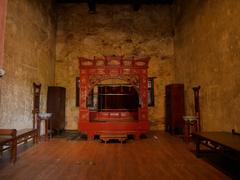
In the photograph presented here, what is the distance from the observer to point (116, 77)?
20.8ft

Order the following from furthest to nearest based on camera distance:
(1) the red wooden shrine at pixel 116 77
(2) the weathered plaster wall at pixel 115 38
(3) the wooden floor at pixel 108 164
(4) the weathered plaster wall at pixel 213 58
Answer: (2) the weathered plaster wall at pixel 115 38, (1) the red wooden shrine at pixel 116 77, (4) the weathered plaster wall at pixel 213 58, (3) the wooden floor at pixel 108 164

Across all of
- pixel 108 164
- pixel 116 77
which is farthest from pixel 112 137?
pixel 108 164

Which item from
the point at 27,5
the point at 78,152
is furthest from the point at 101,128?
the point at 27,5

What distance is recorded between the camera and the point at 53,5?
811 centimetres

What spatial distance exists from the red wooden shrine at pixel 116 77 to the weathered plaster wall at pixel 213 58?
157 centimetres

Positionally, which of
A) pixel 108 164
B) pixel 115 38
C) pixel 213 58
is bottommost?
pixel 108 164

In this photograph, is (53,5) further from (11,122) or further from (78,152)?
(78,152)

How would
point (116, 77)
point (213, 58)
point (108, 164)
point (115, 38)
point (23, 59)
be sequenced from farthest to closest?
point (115, 38), point (116, 77), point (23, 59), point (213, 58), point (108, 164)

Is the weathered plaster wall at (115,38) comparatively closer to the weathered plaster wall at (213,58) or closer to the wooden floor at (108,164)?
the weathered plaster wall at (213,58)

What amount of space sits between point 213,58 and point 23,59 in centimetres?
490

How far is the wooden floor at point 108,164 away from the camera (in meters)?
2.94

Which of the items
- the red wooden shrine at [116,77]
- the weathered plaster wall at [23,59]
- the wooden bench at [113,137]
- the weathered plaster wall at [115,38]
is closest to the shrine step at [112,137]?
the wooden bench at [113,137]

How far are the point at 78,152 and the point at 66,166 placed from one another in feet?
3.32

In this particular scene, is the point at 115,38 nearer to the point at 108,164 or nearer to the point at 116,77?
the point at 116,77
